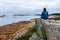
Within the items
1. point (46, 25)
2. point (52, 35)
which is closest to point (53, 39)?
point (52, 35)

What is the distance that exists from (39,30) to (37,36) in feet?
0.97

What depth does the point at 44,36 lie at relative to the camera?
8062mm

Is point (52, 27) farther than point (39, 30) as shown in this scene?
No

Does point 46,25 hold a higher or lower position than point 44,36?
higher

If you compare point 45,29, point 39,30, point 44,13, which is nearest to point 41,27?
point 39,30

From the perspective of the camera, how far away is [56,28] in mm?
7383

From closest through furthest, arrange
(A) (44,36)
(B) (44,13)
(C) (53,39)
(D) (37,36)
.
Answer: (C) (53,39) < (A) (44,36) < (D) (37,36) < (B) (44,13)

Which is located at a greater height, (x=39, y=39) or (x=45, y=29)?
(x=45, y=29)

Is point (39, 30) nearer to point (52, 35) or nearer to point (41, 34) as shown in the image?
point (41, 34)

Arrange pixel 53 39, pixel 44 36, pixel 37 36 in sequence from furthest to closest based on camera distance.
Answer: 1. pixel 37 36
2. pixel 44 36
3. pixel 53 39

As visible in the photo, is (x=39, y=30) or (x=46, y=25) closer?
(x=46, y=25)

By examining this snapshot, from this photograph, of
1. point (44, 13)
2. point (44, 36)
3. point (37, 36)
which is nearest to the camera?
point (44, 36)

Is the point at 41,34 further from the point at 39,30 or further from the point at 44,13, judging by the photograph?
the point at 44,13

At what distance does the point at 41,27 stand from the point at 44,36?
485 mm
